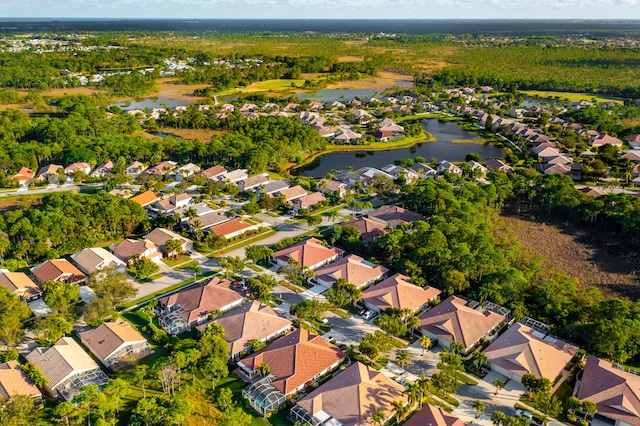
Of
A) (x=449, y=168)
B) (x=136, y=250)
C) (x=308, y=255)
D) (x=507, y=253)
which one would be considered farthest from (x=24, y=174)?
(x=507, y=253)

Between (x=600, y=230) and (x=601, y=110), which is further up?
(x=601, y=110)

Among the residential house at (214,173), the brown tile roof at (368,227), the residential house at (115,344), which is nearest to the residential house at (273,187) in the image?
the residential house at (214,173)

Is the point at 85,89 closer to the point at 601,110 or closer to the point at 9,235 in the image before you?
the point at 9,235

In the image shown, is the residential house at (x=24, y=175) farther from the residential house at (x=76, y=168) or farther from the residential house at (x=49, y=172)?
the residential house at (x=76, y=168)

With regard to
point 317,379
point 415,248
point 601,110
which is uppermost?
point 601,110

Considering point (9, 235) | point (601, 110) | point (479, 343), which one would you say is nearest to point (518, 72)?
point (601, 110)
